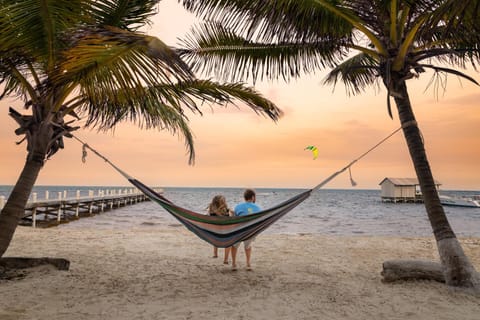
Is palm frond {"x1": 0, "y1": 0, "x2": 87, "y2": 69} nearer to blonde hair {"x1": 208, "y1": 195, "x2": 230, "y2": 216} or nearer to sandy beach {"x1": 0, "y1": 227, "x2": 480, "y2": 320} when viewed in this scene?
sandy beach {"x1": 0, "y1": 227, "x2": 480, "y2": 320}

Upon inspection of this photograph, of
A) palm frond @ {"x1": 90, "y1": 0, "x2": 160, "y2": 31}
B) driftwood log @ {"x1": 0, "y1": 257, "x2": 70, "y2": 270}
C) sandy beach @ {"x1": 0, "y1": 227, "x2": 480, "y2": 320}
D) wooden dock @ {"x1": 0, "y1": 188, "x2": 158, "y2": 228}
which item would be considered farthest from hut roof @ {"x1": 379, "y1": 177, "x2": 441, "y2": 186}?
driftwood log @ {"x1": 0, "y1": 257, "x2": 70, "y2": 270}

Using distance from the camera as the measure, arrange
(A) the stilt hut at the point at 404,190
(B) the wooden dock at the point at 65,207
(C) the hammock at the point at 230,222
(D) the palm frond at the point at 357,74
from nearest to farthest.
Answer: (C) the hammock at the point at 230,222
(D) the palm frond at the point at 357,74
(B) the wooden dock at the point at 65,207
(A) the stilt hut at the point at 404,190

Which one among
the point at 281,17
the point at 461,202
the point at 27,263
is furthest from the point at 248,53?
the point at 461,202

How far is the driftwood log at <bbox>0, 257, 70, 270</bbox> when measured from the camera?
414cm

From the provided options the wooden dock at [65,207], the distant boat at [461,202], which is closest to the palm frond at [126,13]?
the wooden dock at [65,207]

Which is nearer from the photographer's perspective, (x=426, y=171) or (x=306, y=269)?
(x=426, y=171)

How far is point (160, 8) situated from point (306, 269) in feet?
12.1

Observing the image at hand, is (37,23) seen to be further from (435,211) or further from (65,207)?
(65,207)

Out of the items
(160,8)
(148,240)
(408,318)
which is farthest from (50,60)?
(148,240)

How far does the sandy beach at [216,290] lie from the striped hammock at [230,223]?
1.65 feet

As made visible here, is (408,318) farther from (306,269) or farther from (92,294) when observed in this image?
(92,294)

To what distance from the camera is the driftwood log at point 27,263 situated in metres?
4.14

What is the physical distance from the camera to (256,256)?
5844mm

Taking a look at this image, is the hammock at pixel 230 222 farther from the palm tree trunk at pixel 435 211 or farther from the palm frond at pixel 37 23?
the palm frond at pixel 37 23
